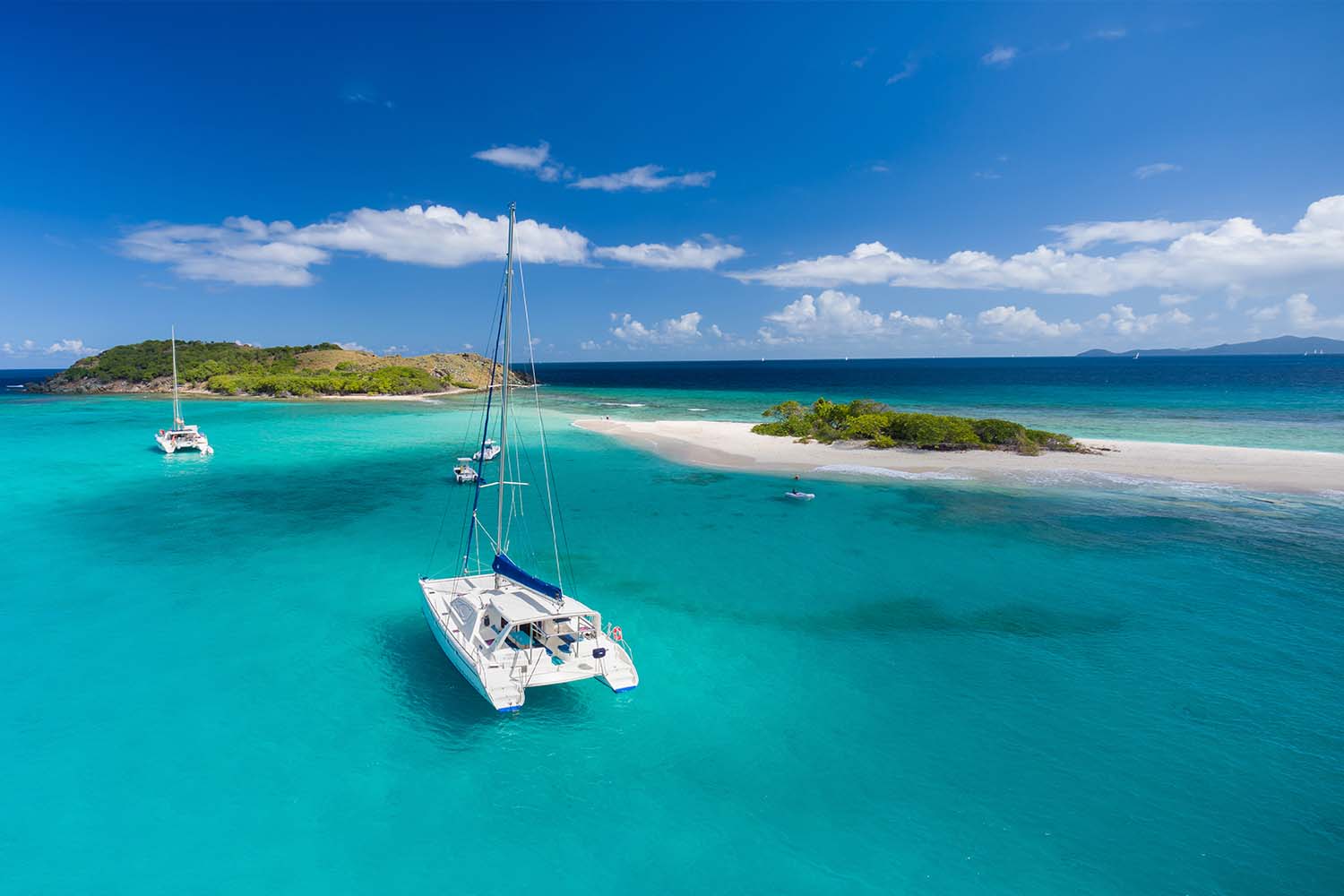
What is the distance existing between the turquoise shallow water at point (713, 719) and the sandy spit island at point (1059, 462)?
14.8m

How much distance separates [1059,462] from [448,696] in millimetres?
57701

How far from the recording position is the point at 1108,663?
71.9 ft

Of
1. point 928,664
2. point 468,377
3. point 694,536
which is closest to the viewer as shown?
point 928,664

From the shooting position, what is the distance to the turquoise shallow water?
13.7 metres

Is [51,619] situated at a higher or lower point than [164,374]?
lower

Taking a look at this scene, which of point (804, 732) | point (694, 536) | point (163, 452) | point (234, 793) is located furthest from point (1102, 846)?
point (163, 452)

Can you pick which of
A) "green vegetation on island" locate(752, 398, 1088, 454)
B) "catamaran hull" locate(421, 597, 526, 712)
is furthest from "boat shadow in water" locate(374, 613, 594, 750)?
"green vegetation on island" locate(752, 398, 1088, 454)

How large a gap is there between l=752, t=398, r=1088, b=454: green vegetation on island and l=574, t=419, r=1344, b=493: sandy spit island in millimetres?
1241

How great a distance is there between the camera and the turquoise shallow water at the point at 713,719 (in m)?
13.7

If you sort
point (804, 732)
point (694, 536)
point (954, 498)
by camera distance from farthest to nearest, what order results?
point (954, 498) → point (694, 536) → point (804, 732)

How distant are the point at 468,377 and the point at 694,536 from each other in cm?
16513

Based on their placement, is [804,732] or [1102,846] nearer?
[1102,846]

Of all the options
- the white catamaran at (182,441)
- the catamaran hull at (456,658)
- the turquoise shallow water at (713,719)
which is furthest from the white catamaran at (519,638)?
the white catamaran at (182,441)

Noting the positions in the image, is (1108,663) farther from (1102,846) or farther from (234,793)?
(234,793)
